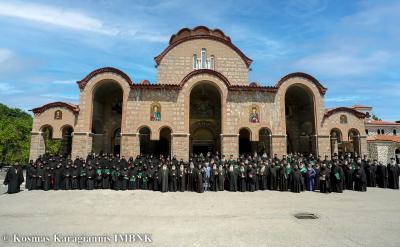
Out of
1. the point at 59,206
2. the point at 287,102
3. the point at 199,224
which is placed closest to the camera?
the point at 199,224

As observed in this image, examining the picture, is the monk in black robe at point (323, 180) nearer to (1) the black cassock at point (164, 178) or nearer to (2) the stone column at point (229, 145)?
(2) the stone column at point (229, 145)

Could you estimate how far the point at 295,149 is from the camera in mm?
22734

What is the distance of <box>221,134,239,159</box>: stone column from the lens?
18.7m

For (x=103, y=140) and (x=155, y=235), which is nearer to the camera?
(x=155, y=235)

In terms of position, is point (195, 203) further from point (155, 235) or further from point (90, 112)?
point (90, 112)

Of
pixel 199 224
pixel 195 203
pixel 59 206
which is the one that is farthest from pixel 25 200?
pixel 199 224

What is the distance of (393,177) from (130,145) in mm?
16059

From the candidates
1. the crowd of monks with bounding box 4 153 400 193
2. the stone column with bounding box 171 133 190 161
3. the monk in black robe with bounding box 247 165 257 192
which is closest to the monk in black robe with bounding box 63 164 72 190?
the crowd of monks with bounding box 4 153 400 193

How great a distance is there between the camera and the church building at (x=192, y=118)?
18.8 meters

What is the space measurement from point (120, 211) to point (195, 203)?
9.10 feet

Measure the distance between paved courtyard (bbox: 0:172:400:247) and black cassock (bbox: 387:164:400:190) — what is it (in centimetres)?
342

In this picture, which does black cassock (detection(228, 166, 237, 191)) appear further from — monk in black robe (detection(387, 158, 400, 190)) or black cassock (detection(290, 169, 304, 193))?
monk in black robe (detection(387, 158, 400, 190))

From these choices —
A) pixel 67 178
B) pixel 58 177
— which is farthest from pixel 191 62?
pixel 58 177

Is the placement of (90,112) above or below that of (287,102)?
below
